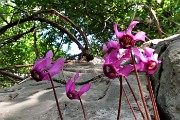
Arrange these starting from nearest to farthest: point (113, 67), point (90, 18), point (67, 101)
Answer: point (113, 67)
point (67, 101)
point (90, 18)

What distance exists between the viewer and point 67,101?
2396 millimetres

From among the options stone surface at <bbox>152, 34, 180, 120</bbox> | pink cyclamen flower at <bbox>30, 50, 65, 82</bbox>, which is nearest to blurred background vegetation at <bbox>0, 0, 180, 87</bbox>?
stone surface at <bbox>152, 34, 180, 120</bbox>

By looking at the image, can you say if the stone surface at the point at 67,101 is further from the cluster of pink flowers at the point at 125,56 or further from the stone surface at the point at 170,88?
the cluster of pink flowers at the point at 125,56

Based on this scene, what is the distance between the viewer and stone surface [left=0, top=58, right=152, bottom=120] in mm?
2174

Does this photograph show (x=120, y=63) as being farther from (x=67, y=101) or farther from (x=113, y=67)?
(x=67, y=101)

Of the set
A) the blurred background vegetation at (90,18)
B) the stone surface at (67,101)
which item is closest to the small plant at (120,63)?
the stone surface at (67,101)

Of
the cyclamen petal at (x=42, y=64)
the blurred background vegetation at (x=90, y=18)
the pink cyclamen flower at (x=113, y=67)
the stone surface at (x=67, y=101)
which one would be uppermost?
the blurred background vegetation at (x=90, y=18)

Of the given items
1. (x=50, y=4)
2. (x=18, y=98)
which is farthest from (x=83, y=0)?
(x=18, y=98)

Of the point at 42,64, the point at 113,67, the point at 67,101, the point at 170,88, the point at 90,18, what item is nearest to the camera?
the point at 113,67

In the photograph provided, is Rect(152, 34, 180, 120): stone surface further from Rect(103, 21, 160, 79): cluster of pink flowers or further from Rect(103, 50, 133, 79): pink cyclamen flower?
Rect(103, 50, 133, 79): pink cyclamen flower

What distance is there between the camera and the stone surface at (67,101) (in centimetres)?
217

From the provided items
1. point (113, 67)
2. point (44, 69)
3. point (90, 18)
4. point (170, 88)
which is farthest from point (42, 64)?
point (90, 18)

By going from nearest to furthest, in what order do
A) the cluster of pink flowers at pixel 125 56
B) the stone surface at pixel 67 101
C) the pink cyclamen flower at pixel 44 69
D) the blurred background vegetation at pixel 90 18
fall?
the cluster of pink flowers at pixel 125 56, the pink cyclamen flower at pixel 44 69, the stone surface at pixel 67 101, the blurred background vegetation at pixel 90 18

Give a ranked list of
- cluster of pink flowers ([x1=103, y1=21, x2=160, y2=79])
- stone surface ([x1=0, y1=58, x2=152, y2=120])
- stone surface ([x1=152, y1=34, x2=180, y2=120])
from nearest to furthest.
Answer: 1. cluster of pink flowers ([x1=103, y1=21, x2=160, y2=79])
2. stone surface ([x1=152, y1=34, x2=180, y2=120])
3. stone surface ([x1=0, y1=58, x2=152, y2=120])
